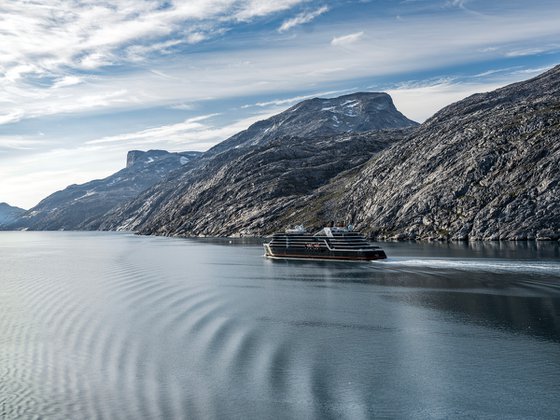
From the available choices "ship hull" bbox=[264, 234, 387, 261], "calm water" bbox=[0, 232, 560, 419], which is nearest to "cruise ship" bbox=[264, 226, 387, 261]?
"ship hull" bbox=[264, 234, 387, 261]

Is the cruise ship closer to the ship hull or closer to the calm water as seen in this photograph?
the ship hull

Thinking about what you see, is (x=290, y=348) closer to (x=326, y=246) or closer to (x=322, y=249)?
(x=326, y=246)

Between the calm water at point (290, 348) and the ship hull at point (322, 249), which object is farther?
the ship hull at point (322, 249)

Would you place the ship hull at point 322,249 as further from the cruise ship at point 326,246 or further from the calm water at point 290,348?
the calm water at point 290,348

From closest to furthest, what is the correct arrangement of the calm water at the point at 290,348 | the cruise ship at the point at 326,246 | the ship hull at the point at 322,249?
the calm water at the point at 290,348 → the ship hull at the point at 322,249 → the cruise ship at the point at 326,246

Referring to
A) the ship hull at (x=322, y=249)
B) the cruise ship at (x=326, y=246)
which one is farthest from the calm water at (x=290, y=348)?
the cruise ship at (x=326, y=246)

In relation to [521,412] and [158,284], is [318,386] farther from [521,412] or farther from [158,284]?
[158,284]

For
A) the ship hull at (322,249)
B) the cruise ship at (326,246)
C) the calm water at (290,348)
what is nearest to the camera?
the calm water at (290,348)

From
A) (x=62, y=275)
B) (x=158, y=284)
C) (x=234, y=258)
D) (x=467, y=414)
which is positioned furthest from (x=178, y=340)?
(x=234, y=258)
